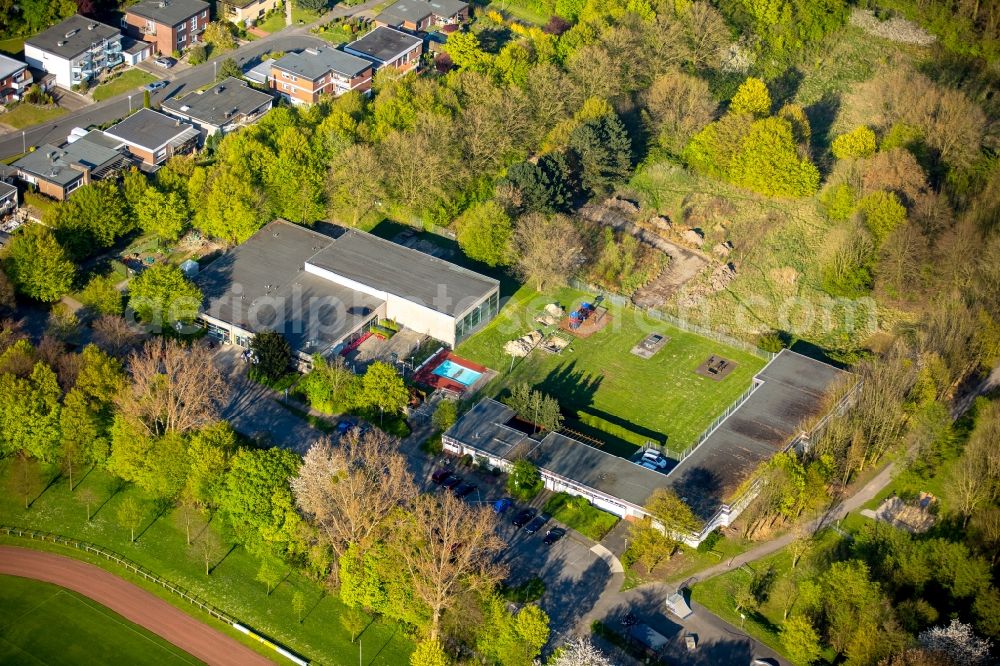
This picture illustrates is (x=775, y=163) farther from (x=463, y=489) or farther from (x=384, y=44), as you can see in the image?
(x=463, y=489)

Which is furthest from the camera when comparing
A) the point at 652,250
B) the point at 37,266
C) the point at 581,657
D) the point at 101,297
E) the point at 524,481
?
the point at 652,250

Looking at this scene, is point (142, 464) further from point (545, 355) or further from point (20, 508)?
point (545, 355)

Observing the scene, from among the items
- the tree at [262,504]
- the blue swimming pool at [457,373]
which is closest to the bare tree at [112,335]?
the tree at [262,504]

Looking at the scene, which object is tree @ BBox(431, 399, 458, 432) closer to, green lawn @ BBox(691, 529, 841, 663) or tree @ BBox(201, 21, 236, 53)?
green lawn @ BBox(691, 529, 841, 663)

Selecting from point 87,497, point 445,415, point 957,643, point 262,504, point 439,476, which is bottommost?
point 87,497

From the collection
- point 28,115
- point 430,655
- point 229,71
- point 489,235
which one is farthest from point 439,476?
point 28,115

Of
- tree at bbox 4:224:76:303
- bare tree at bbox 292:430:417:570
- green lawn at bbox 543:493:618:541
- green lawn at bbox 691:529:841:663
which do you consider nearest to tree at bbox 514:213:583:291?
green lawn at bbox 543:493:618:541

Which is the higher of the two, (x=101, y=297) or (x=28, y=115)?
(x=101, y=297)
